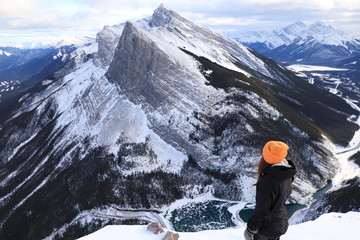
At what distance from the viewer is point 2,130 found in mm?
172250

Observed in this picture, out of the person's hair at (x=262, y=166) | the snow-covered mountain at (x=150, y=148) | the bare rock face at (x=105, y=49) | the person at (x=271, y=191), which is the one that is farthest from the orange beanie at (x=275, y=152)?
the bare rock face at (x=105, y=49)

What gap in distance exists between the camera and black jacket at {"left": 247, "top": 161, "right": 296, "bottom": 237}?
864 cm

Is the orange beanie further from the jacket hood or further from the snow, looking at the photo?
the snow

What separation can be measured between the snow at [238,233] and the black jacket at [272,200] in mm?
8203

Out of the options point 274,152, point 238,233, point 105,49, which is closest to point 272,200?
point 274,152

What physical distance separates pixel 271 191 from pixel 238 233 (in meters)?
11.1

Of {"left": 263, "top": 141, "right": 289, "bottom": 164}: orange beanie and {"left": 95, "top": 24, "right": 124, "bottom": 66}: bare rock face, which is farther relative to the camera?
{"left": 95, "top": 24, "right": 124, "bottom": 66}: bare rock face

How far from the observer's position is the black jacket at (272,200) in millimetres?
8641

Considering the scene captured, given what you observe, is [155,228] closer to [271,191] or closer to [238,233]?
[238,233]

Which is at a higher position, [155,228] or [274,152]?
[274,152]

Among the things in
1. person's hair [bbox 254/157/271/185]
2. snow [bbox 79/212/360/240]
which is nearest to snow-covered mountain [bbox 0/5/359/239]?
snow [bbox 79/212/360/240]

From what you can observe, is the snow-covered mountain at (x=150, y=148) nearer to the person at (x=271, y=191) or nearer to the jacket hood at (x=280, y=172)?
the person at (x=271, y=191)

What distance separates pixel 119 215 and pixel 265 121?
6561 centimetres

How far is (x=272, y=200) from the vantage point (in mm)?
8914
